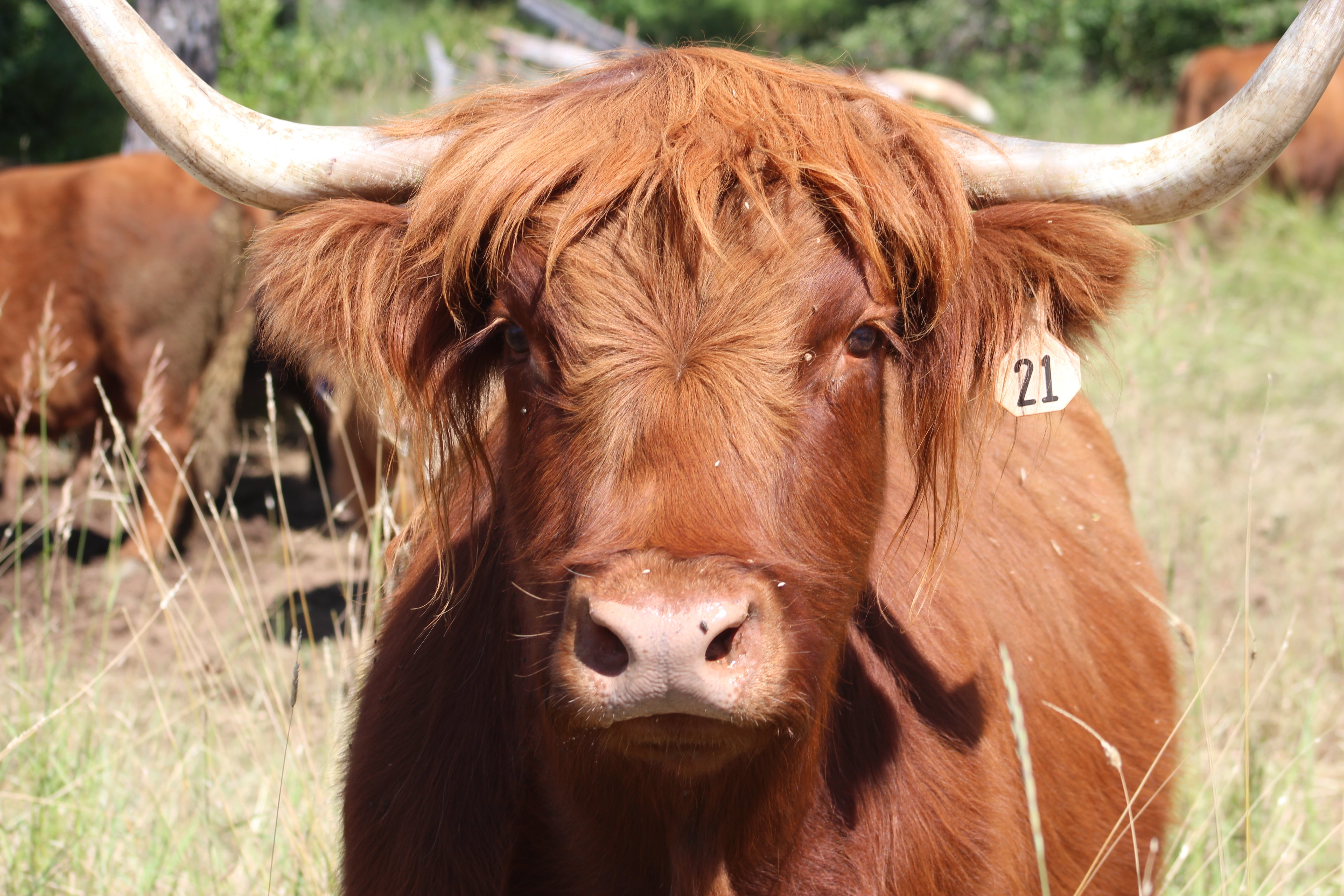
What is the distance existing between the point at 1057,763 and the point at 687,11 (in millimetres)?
27567

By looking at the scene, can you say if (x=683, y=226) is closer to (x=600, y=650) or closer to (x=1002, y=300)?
(x=1002, y=300)

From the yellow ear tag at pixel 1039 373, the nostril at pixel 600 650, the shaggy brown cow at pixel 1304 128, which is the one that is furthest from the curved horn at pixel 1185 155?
the shaggy brown cow at pixel 1304 128

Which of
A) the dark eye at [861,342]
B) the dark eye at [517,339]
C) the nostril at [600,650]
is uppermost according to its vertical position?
the dark eye at [861,342]

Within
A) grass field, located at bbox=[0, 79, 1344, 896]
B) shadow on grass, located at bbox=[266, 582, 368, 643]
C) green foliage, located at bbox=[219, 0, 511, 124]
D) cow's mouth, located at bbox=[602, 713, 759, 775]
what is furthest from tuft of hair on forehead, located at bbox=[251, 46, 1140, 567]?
shadow on grass, located at bbox=[266, 582, 368, 643]

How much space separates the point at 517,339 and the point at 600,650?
0.66 metres

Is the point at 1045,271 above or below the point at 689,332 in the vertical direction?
above

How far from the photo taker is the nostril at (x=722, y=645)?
1.58 metres

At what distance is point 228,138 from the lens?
204 cm

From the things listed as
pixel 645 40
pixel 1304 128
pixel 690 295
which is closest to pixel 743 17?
pixel 645 40

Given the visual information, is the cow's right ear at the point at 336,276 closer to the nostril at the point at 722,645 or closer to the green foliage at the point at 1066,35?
the nostril at the point at 722,645

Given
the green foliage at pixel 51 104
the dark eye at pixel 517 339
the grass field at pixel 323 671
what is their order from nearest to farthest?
the dark eye at pixel 517 339 < the grass field at pixel 323 671 < the green foliage at pixel 51 104

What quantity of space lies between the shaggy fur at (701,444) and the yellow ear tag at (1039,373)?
41mm

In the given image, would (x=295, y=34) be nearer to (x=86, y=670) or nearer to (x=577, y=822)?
(x=86, y=670)

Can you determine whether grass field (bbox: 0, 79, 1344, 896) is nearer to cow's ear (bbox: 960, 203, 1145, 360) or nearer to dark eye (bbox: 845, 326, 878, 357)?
cow's ear (bbox: 960, 203, 1145, 360)
